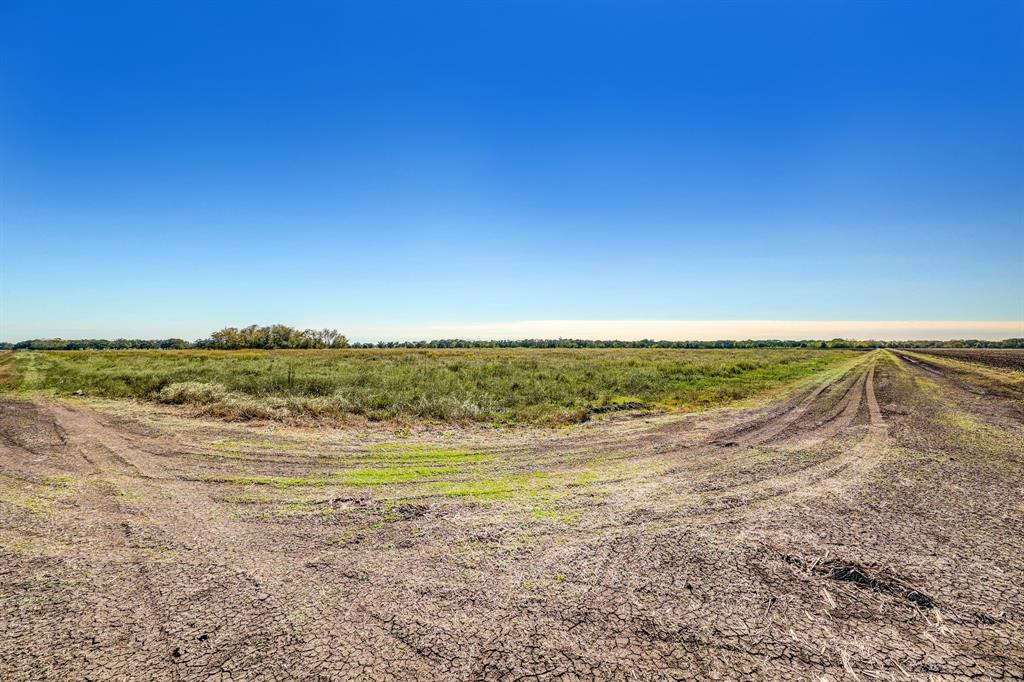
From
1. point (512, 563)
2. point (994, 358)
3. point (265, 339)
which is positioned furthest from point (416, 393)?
point (265, 339)

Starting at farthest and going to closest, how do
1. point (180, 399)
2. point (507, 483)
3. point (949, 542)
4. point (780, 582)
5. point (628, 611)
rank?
point (180, 399) < point (507, 483) < point (949, 542) < point (780, 582) < point (628, 611)

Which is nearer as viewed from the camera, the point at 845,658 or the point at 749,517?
the point at 845,658

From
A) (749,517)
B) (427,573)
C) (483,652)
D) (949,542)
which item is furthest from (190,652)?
(949,542)

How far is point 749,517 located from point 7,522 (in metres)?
9.59

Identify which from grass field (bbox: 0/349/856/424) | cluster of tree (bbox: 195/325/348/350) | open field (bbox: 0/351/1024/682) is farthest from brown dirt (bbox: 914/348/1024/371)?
cluster of tree (bbox: 195/325/348/350)

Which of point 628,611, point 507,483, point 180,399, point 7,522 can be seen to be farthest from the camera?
point 180,399

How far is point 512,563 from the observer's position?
4.65 m

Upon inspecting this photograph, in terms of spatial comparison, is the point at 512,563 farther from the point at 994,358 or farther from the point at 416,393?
the point at 994,358

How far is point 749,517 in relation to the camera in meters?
5.79

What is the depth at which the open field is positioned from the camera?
3.31 meters

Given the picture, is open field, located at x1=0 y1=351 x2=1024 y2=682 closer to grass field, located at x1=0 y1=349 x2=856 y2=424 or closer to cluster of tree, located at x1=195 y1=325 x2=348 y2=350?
grass field, located at x1=0 y1=349 x2=856 y2=424

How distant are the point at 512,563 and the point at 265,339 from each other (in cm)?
12795

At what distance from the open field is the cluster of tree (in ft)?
383

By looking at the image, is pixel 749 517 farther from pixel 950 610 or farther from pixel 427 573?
pixel 427 573
